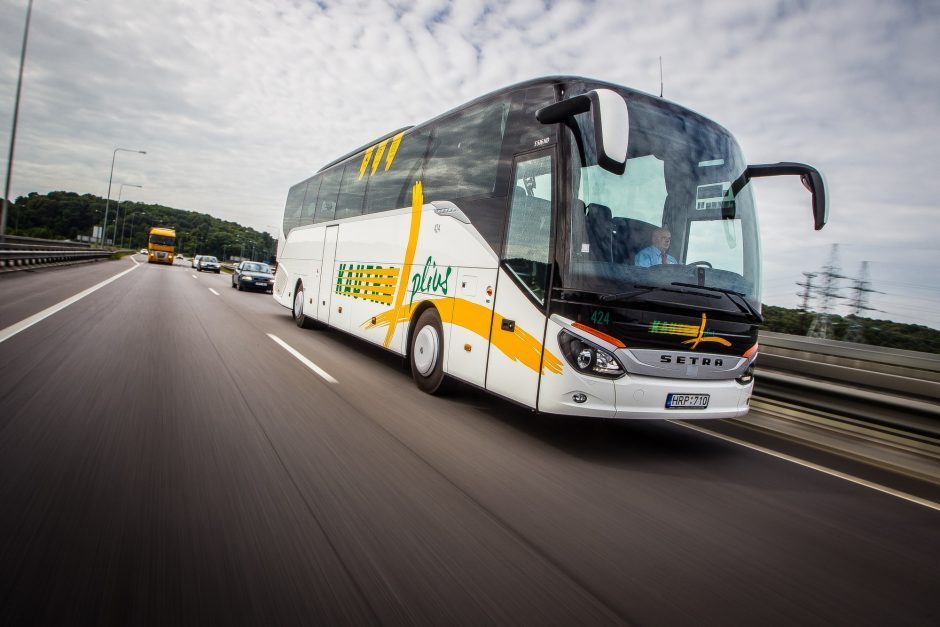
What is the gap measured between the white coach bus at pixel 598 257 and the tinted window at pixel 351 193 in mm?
3629

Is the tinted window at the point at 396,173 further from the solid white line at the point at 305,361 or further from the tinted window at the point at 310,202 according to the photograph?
the tinted window at the point at 310,202

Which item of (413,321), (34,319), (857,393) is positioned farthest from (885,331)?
(34,319)

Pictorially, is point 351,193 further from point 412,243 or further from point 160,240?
point 160,240

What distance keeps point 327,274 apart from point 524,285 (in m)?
6.73

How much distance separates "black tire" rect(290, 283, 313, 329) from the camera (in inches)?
484

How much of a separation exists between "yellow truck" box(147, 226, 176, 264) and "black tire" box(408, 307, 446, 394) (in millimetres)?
49681

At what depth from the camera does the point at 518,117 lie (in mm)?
5668

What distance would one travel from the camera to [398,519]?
303cm

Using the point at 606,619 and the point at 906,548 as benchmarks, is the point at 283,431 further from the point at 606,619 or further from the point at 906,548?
the point at 906,548

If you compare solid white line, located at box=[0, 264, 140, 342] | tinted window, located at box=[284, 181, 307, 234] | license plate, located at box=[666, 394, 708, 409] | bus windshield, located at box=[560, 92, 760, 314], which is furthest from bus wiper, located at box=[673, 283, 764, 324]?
tinted window, located at box=[284, 181, 307, 234]

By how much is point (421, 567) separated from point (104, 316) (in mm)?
10074

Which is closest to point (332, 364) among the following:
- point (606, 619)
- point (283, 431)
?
point (283, 431)

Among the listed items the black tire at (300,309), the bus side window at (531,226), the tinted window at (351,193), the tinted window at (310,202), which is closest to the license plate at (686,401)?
the bus side window at (531,226)

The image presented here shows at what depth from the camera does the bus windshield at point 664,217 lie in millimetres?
4602
